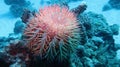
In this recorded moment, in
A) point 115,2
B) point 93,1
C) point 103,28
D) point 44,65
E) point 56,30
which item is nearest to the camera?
point 56,30

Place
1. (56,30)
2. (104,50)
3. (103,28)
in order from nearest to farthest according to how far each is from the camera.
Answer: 1. (56,30)
2. (104,50)
3. (103,28)

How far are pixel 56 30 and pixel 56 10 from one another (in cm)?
42

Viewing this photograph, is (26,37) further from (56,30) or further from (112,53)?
(112,53)

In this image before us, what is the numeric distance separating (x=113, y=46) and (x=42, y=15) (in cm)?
368

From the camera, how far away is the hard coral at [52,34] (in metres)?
3.38

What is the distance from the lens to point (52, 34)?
3389 mm

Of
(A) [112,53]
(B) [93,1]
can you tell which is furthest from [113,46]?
(B) [93,1]

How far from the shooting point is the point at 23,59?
12.0ft

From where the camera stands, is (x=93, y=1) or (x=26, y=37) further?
(x=93, y=1)

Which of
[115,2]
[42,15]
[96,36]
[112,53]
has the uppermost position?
[115,2]

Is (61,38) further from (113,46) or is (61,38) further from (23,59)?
(113,46)

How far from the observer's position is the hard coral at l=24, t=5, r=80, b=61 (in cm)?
338

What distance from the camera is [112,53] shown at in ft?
21.3

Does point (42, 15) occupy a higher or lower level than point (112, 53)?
higher
